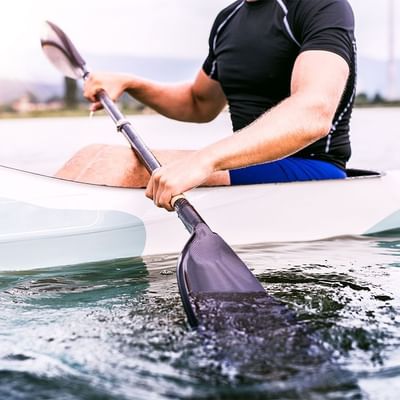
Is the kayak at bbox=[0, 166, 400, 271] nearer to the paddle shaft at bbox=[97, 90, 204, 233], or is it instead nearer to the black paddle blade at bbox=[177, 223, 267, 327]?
the paddle shaft at bbox=[97, 90, 204, 233]

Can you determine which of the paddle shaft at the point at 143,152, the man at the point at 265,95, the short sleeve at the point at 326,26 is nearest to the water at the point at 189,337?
the paddle shaft at the point at 143,152

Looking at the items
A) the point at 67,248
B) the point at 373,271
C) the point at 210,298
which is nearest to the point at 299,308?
the point at 210,298

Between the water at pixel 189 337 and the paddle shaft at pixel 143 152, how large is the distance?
159mm

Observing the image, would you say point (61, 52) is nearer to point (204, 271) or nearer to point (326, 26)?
point (326, 26)

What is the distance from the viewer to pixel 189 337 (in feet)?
4.24

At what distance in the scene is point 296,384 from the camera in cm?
111

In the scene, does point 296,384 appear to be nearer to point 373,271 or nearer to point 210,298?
point 210,298

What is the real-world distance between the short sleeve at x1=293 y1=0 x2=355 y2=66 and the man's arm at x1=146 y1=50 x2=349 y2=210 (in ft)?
0.19

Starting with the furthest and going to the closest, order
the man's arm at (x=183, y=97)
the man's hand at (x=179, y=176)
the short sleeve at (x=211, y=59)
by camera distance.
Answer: the man's arm at (x=183, y=97)
the short sleeve at (x=211, y=59)
the man's hand at (x=179, y=176)

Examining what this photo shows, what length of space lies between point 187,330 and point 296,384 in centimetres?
27

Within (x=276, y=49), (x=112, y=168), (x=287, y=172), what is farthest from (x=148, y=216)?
(x=276, y=49)

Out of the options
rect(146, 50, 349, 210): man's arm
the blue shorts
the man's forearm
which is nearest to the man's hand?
rect(146, 50, 349, 210): man's arm

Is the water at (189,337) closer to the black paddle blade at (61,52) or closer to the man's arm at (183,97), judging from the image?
the man's arm at (183,97)

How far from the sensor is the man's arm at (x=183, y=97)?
248cm
